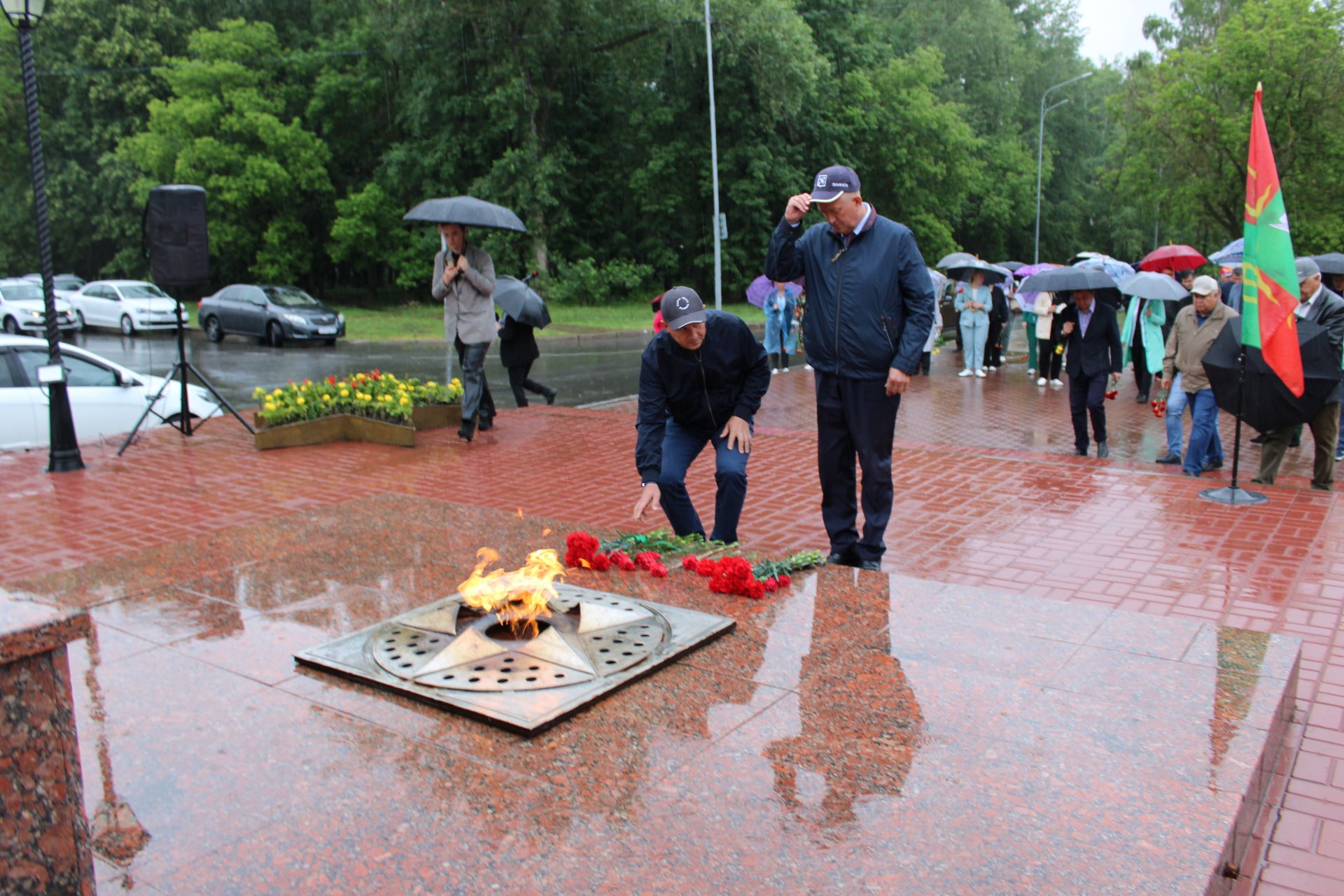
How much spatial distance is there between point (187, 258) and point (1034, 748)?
28.3ft

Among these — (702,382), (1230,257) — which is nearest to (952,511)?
(702,382)

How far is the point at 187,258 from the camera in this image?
9344 mm

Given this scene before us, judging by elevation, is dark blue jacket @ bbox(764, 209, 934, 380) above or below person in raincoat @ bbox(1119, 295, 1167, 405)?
above

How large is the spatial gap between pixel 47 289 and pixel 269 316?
1725cm

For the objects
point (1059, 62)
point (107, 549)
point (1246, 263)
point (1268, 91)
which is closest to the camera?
point (107, 549)

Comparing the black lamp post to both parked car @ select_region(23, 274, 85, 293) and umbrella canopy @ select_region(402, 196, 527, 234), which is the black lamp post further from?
parked car @ select_region(23, 274, 85, 293)

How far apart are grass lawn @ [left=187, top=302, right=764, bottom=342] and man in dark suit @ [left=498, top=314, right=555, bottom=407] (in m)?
13.8

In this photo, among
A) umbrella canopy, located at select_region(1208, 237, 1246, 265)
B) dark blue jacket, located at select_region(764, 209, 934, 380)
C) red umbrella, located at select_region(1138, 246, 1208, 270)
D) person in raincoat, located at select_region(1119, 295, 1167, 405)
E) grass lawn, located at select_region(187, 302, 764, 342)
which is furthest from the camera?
grass lawn, located at select_region(187, 302, 764, 342)

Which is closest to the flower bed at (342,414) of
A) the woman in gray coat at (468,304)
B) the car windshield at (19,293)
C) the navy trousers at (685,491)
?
the woman in gray coat at (468,304)

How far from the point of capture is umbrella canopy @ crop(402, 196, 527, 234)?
9.35 m

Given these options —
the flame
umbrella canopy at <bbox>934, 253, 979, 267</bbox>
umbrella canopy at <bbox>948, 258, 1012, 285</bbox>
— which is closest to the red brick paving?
the flame

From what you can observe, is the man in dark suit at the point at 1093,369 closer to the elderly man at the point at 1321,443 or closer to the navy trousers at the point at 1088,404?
the navy trousers at the point at 1088,404

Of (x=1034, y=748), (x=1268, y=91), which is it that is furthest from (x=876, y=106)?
(x=1034, y=748)

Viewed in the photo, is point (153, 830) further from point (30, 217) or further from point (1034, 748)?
point (30, 217)
